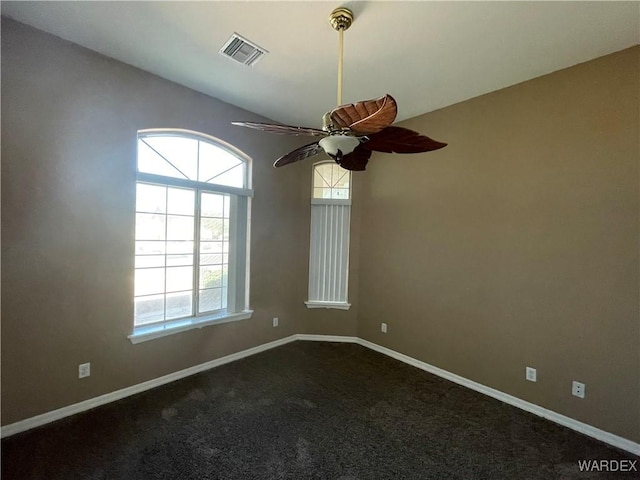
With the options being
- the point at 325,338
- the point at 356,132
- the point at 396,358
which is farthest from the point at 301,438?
the point at 356,132

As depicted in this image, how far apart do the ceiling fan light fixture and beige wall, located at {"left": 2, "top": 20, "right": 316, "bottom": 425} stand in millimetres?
1950

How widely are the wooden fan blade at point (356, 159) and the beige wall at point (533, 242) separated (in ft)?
5.18

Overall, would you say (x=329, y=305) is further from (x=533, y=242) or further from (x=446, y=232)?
(x=533, y=242)

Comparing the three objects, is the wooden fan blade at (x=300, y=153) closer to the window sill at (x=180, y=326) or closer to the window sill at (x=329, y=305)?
the window sill at (x=180, y=326)

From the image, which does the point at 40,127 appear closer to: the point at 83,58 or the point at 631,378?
the point at 83,58

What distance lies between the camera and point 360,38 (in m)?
2.03

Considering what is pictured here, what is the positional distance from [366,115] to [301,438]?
7.08ft

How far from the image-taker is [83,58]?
225 centimetres

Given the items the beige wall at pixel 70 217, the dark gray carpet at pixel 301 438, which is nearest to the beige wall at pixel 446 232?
the beige wall at pixel 70 217

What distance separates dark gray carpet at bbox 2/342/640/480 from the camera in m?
1.79

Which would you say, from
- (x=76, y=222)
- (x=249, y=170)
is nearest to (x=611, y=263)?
(x=249, y=170)

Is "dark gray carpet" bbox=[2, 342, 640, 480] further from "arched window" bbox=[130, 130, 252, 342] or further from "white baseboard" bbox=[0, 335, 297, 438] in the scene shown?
"arched window" bbox=[130, 130, 252, 342]

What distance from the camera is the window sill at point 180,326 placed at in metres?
2.61

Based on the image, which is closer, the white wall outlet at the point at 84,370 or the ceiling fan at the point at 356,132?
the ceiling fan at the point at 356,132
